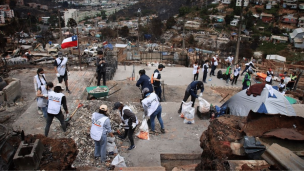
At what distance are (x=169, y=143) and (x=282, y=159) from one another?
3.00 metres

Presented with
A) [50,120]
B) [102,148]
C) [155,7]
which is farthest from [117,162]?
[155,7]

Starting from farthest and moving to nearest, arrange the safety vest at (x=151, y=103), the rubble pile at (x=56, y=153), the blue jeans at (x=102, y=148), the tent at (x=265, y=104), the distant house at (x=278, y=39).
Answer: the distant house at (x=278, y=39) → the tent at (x=265, y=104) → the safety vest at (x=151, y=103) → the blue jeans at (x=102, y=148) → the rubble pile at (x=56, y=153)

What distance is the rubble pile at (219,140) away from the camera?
3625mm

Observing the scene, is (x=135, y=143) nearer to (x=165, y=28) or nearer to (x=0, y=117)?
(x=0, y=117)

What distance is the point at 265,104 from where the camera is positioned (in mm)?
6879

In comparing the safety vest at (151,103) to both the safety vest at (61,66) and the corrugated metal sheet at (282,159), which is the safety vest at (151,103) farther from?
the safety vest at (61,66)

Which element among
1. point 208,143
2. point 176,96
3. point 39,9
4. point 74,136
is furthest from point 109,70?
point 39,9

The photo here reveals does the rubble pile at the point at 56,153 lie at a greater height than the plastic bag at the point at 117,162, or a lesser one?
greater

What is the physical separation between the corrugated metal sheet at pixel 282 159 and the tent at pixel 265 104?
386 cm

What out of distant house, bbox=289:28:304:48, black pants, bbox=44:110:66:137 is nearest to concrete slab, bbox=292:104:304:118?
black pants, bbox=44:110:66:137

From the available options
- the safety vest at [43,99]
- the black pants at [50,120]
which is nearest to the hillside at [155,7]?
the safety vest at [43,99]

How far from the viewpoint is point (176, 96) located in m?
9.93

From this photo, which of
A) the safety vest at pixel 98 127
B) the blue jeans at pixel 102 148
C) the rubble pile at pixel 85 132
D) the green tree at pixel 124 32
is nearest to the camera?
the safety vest at pixel 98 127

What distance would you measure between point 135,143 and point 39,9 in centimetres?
12003
